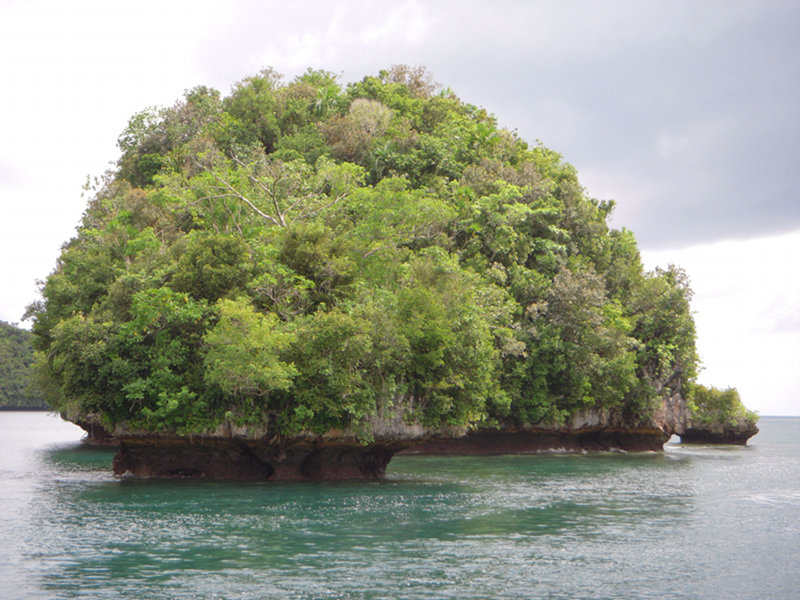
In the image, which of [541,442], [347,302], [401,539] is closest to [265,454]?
[347,302]

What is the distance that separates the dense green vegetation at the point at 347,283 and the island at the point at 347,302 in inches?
5.2

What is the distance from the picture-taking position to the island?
3312cm

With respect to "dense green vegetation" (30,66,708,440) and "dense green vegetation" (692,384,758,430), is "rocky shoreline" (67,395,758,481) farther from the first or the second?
"dense green vegetation" (692,384,758,430)

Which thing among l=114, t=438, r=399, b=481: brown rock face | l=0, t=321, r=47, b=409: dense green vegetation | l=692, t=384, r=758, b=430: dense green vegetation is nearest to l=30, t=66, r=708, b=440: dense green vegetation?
l=114, t=438, r=399, b=481: brown rock face

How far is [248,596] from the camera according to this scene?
15492 millimetres

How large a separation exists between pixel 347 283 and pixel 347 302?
8.11 ft

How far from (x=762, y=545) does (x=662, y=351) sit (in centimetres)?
3600

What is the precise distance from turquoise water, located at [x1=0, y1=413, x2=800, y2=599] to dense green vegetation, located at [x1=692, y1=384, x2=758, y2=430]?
3992 cm

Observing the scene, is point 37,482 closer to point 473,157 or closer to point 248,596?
point 248,596

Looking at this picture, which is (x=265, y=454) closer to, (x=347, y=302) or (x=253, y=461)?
(x=253, y=461)

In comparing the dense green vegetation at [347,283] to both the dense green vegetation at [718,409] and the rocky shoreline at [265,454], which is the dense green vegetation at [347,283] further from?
the dense green vegetation at [718,409]

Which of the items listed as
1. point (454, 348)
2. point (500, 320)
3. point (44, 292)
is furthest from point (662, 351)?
point (44, 292)

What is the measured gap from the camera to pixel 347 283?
121 ft

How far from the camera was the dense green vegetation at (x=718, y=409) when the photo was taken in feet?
247
